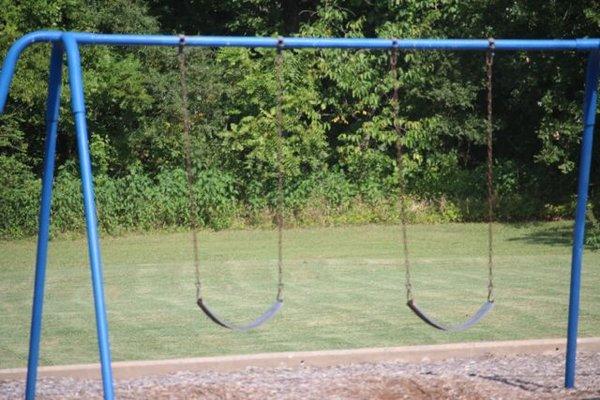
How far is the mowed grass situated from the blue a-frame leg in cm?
181

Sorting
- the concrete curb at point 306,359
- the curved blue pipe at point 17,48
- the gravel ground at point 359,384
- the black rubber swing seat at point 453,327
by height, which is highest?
the curved blue pipe at point 17,48

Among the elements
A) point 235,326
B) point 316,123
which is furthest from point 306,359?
point 316,123

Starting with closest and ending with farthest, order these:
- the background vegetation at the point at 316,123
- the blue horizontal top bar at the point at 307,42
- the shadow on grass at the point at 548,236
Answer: the blue horizontal top bar at the point at 307,42, the shadow on grass at the point at 548,236, the background vegetation at the point at 316,123

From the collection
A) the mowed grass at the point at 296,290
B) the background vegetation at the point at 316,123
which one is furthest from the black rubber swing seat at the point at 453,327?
the background vegetation at the point at 316,123

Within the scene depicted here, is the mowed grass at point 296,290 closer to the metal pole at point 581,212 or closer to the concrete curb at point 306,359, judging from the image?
the concrete curb at point 306,359

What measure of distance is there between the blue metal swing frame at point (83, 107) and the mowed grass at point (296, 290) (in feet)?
6.44

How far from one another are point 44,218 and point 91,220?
821mm

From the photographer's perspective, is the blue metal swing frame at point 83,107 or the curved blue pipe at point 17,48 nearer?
the blue metal swing frame at point 83,107

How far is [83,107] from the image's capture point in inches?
200

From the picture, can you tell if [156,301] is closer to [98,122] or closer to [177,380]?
[177,380]

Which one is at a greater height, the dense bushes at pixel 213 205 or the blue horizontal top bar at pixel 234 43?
the blue horizontal top bar at pixel 234 43

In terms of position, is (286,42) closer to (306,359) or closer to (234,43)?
(234,43)

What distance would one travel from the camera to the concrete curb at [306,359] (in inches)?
253

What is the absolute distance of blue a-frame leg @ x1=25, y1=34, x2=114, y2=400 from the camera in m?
4.92
